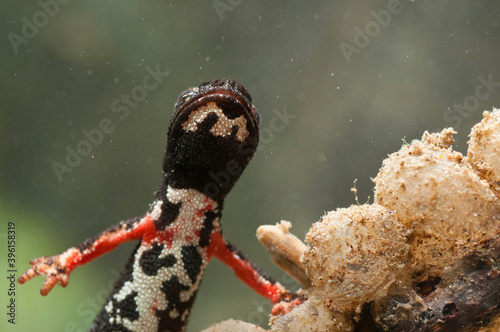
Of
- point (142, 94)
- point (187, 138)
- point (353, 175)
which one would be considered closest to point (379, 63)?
point (353, 175)

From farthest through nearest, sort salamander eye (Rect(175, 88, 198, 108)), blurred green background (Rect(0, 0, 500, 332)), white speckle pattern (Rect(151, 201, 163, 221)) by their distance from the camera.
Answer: blurred green background (Rect(0, 0, 500, 332)) → white speckle pattern (Rect(151, 201, 163, 221)) → salamander eye (Rect(175, 88, 198, 108))

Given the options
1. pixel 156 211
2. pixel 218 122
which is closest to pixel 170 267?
pixel 156 211

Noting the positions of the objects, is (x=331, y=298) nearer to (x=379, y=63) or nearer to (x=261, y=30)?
(x=379, y=63)

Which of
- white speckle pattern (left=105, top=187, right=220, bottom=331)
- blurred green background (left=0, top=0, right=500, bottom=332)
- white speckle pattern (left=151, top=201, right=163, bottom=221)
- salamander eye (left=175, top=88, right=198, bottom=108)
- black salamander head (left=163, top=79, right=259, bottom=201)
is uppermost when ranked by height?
blurred green background (left=0, top=0, right=500, bottom=332)

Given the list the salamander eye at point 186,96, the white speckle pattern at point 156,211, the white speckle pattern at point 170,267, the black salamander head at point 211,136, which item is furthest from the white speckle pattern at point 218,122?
the white speckle pattern at point 156,211

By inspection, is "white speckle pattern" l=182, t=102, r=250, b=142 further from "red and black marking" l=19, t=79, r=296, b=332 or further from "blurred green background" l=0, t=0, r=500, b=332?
"blurred green background" l=0, t=0, r=500, b=332

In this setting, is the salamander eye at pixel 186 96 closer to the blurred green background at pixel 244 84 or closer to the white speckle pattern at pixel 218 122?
the white speckle pattern at pixel 218 122

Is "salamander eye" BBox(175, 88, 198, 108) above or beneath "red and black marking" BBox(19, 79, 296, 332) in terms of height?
above

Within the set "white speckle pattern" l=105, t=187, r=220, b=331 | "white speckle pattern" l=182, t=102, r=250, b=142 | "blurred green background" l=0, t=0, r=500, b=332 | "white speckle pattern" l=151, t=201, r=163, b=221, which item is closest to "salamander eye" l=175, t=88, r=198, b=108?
"white speckle pattern" l=182, t=102, r=250, b=142
